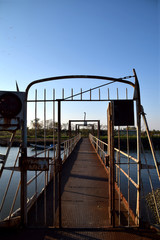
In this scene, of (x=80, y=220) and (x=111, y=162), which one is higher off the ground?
(x=111, y=162)

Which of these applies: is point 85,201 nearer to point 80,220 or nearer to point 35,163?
point 80,220

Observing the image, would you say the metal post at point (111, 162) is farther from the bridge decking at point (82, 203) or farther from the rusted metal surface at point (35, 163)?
the rusted metal surface at point (35, 163)

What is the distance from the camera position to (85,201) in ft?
13.0

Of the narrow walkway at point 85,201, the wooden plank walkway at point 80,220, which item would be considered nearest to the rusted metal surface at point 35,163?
the wooden plank walkway at point 80,220

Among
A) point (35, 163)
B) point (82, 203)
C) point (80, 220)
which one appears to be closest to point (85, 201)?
point (82, 203)

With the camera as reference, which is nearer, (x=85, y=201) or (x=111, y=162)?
(x=111, y=162)

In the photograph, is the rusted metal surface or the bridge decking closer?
the rusted metal surface

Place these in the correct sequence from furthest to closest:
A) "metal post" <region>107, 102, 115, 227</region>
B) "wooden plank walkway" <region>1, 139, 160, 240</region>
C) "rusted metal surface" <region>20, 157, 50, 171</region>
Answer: "metal post" <region>107, 102, 115, 227</region> → "rusted metal surface" <region>20, 157, 50, 171</region> → "wooden plank walkway" <region>1, 139, 160, 240</region>

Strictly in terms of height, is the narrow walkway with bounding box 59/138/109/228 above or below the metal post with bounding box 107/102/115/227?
below

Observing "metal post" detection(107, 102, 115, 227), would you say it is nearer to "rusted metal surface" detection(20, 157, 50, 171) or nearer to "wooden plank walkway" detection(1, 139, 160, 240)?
"wooden plank walkway" detection(1, 139, 160, 240)

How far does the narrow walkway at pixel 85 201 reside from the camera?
3085 millimetres

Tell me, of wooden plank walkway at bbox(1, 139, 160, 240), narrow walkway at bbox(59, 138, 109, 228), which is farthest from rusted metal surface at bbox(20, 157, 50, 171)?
narrow walkway at bbox(59, 138, 109, 228)

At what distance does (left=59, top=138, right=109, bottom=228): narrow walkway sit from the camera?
3085mm

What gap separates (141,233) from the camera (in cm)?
273
